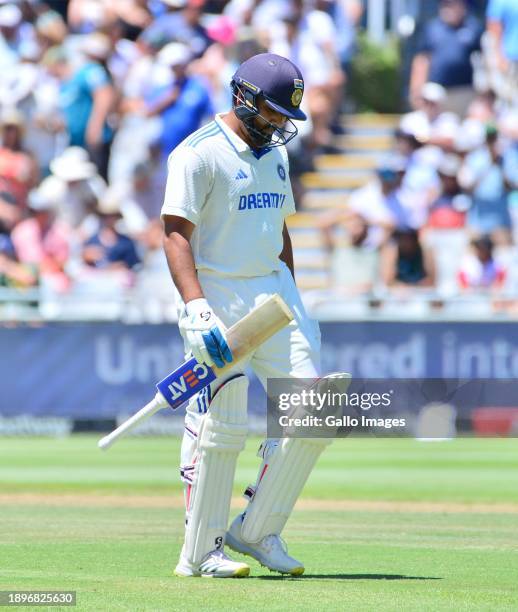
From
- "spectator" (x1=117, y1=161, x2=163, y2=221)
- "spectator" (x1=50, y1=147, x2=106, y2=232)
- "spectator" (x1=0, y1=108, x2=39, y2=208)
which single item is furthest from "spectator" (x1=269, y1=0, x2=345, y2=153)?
"spectator" (x1=0, y1=108, x2=39, y2=208)

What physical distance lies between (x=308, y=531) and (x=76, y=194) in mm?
9761

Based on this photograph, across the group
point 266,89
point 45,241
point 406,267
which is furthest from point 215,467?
point 45,241

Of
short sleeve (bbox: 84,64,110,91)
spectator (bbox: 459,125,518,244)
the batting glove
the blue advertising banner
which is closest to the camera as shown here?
the batting glove

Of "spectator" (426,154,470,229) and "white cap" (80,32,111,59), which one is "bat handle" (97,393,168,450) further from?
"white cap" (80,32,111,59)

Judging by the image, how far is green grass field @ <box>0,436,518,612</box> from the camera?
5.89 meters

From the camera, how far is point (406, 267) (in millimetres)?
16719

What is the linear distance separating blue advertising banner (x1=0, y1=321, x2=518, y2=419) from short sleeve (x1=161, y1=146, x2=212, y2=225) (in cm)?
983

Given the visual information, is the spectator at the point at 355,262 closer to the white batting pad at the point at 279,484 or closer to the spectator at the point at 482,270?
the spectator at the point at 482,270

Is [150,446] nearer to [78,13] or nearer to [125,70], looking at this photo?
[125,70]

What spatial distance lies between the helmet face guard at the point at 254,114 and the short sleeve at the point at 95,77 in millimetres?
12325

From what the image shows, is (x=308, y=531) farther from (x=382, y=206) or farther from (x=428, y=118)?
(x=428, y=118)

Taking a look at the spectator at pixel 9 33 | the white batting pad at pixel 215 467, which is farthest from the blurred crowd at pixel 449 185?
the white batting pad at pixel 215 467

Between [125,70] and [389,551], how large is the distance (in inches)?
499

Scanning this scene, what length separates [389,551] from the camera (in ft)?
25.0
